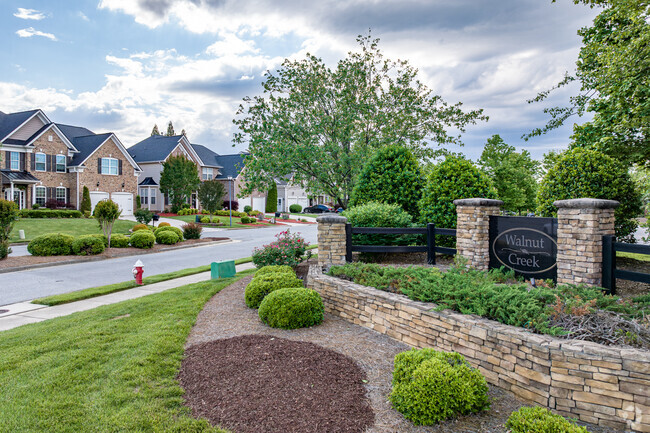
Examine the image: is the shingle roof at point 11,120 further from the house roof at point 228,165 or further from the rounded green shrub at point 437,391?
the rounded green shrub at point 437,391

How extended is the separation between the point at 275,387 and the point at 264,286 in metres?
3.35

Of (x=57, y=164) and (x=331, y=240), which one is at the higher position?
(x=57, y=164)

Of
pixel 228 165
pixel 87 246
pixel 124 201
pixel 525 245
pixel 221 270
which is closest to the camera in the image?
pixel 525 245

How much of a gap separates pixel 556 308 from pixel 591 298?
851 mm

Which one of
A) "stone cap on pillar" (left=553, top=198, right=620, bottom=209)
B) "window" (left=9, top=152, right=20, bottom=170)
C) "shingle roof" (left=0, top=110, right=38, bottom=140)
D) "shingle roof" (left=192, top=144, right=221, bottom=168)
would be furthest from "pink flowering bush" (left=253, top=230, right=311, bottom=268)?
"shingle roof" (left=192, top=144, right=221, bottom=168)

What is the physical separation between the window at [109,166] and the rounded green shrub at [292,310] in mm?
37734

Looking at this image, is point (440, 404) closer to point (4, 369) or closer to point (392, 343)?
point (392, 343)

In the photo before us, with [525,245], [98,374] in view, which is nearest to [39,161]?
[98,374]

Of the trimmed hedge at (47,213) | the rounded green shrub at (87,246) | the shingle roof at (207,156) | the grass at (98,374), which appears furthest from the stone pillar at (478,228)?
the shingle roof at (207,156)

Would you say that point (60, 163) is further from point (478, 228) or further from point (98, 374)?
point (478, 228)

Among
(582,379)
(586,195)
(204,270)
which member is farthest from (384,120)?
(582,379)

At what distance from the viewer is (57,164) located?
115 feet

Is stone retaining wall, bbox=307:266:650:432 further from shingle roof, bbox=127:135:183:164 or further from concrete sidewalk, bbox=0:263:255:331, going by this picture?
shingle roof, bbox=127:135:183:164

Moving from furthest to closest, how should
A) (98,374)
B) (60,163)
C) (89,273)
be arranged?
(60,163)
(89,273)
(98,374)
